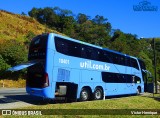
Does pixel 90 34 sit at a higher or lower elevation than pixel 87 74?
higher

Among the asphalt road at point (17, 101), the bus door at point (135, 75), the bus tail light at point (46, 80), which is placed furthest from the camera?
the bus door at point (135, 75)

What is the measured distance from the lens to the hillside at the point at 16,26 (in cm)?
5925

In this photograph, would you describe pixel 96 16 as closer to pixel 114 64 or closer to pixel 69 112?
pixel 114 64

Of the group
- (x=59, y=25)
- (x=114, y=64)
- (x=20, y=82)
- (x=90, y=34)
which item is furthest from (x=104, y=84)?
(x=59, y=25)

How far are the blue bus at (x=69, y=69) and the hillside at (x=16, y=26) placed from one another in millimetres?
36350

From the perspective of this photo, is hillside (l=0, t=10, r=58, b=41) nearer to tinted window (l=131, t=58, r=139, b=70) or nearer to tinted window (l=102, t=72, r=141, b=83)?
tinted window (l=131, t=58, r=139, b=70)

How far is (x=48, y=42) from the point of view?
54.7 feet

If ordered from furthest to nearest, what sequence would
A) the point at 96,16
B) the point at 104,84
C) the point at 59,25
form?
the point at 96,16
the point at 59,25
the point at 104,84

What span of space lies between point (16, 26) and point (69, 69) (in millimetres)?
50712

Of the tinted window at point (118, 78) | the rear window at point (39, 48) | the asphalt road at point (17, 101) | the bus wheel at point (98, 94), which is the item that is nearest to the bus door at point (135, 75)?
the tinted window at point (118, 78)

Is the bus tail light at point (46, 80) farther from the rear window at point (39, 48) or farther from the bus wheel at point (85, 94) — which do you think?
the bus wheel at point (85, 94)

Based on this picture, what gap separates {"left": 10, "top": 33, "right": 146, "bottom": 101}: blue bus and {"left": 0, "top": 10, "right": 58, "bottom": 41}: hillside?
119ft

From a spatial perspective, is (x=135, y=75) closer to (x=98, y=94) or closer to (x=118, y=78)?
(x=118, y=78)

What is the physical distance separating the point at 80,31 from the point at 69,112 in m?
80.6
